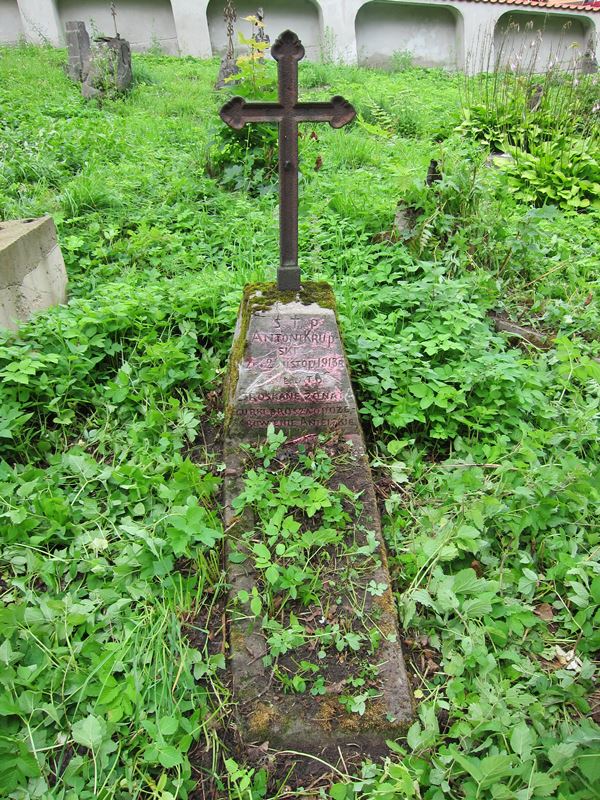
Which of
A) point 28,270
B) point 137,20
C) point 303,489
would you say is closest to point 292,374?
point 303,489

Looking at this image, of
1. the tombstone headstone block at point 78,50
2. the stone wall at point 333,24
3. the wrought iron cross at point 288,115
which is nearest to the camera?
the wrought iron cross at point 288,115

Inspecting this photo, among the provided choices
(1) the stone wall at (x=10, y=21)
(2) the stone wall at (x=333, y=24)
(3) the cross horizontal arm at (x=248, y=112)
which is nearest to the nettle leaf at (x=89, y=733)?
(3) the cross horizontal arm at (x=248, y=112)

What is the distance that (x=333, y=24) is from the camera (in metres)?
12.6

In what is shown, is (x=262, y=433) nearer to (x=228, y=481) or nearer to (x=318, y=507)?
(x=228, y=481)

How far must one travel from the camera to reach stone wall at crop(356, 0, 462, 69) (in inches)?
523

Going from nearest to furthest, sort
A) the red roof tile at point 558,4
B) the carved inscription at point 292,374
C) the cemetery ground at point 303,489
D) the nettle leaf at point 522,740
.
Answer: the nettle leaf at point 522,740 < the cemetery ground at point 303,489 < the carved inscription at point 292,374 < the red roof tile at point 558,4

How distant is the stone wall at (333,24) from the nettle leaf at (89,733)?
12.9 meters

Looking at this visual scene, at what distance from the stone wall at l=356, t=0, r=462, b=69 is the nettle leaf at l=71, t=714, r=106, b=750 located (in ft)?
48.1

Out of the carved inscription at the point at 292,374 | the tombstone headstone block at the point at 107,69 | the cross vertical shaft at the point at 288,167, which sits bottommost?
the carved inscription at the point at 292,374

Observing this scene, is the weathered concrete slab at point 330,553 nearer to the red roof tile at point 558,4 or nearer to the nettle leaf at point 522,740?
the nettle leaf at point 522,740

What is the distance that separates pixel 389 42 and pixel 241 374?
1410 cm

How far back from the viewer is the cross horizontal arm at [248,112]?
2293mm

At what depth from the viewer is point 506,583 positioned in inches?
85.1

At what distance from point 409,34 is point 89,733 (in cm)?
1566
